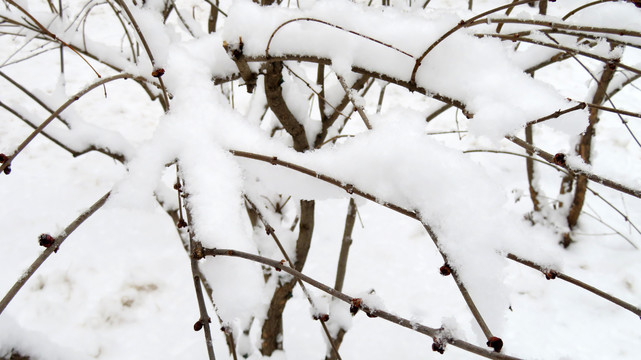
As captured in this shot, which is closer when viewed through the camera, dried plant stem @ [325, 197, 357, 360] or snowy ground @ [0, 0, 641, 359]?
dried plant stem @ [325, 197, 357, 360]

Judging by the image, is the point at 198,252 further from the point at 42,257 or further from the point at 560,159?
the point at 560,159

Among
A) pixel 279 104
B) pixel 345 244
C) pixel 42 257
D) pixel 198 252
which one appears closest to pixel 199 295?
pixel 198 252

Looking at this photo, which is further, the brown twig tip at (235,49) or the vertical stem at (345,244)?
the vertical stem at (345,244)

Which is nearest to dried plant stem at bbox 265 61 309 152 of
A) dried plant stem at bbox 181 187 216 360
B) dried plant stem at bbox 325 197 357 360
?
dried plant stem at bbox 325 197 357 360

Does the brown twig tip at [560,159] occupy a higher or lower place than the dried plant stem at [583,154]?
lower

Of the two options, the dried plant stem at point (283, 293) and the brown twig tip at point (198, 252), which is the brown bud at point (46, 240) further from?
the dried plant stem at point (283, 293)

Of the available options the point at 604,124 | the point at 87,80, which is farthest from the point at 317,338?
the point at 87,80

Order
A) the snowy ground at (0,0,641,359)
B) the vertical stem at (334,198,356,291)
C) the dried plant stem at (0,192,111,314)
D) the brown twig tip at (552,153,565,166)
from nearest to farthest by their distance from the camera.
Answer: the dried plant stem at (0,192,111,314) → the brown twig tip at (552,153,565,166) → the vertical stem at (334,198,356,291) → the snowy ground at (0,0,641,359)

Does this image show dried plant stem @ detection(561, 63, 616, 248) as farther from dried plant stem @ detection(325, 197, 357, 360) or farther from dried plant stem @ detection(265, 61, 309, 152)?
dried plant stem @ detection(265, 61, 309, 152)

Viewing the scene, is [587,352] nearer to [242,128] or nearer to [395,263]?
[395,263]

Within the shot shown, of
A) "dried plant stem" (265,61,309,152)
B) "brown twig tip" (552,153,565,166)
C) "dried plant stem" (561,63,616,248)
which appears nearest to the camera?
"brown twig tip" (552,153,565,166)

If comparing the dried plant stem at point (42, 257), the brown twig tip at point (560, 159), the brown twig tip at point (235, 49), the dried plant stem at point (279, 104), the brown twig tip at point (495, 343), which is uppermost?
the dried plant stem at point (279, 104)

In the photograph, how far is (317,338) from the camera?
2.13 metres

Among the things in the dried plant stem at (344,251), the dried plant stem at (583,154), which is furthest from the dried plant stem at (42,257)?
the dried plant stem at (583,154)
